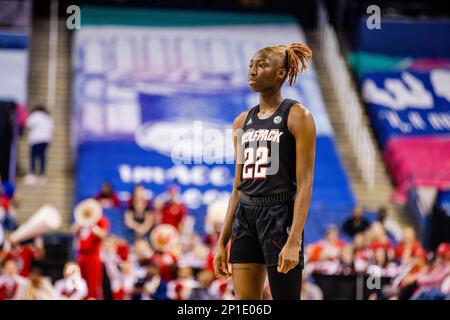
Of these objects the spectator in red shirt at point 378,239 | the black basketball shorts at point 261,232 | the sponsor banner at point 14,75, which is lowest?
the black basketball shorts at point 261,232

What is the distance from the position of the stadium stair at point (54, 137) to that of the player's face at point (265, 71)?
407 inches

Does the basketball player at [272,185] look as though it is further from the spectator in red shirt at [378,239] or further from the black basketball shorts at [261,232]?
the spectator in red shirt at [378,239]

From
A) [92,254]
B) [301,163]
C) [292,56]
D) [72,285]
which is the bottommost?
[72,285]

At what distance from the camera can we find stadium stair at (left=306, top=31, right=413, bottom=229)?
644 inches

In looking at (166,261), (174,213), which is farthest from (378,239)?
(166,261)

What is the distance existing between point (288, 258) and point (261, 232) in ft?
0.87

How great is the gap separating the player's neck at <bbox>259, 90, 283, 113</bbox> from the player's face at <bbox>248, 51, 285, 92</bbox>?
0.05 metres

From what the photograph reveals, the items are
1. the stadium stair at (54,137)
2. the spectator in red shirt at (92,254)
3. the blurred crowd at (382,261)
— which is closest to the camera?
the blurred crowd at (382,261)

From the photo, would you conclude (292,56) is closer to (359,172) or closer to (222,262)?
(222,262)

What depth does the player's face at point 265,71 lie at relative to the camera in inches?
186

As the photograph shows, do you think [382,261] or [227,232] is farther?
[382,261]

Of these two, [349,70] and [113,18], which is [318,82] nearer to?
[349,70]

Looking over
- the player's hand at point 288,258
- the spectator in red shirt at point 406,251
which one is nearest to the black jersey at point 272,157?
the player's hand at point 288,258

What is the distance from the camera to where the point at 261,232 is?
4633 millimetres
